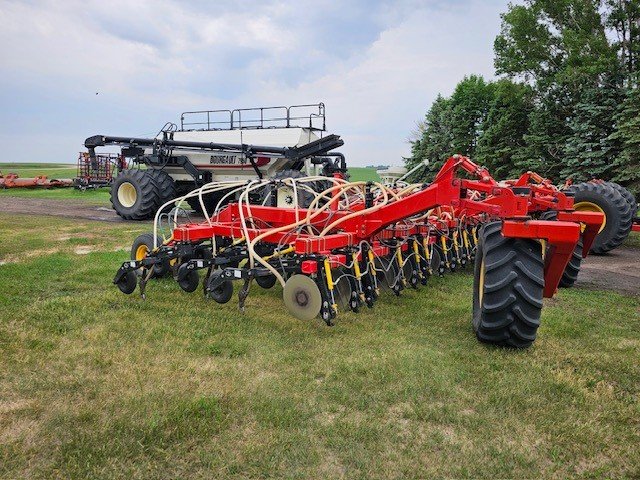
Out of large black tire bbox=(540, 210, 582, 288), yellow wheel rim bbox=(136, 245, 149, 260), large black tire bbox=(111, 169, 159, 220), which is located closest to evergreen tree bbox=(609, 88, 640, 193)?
large black tire bbox=(540, 210, 582, 288)

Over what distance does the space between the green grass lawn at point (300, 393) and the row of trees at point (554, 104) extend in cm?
1206

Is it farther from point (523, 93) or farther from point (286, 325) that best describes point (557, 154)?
point (286, 325)

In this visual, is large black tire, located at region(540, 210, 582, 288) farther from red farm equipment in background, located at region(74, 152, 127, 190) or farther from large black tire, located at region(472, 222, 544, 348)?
red farm equipment in background, located at region(74, 152, 127, 190)

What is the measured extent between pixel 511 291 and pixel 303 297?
155 centimetres

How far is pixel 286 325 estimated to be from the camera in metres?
4.33

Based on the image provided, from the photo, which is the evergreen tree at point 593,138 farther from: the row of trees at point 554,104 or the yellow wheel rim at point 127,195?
the yellow wheel rim at point 127,195

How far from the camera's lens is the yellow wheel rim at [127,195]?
40.4ft

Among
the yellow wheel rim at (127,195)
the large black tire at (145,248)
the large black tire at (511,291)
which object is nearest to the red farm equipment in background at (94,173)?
the yellow wheel rim at (127,195)

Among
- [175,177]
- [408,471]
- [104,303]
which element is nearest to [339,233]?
[104,303]

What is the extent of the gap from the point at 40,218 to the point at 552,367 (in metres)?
12.2

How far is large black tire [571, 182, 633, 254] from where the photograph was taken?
27.8ft

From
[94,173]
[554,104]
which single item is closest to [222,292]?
[554,104]

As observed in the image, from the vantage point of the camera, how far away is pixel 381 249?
4.94 meters

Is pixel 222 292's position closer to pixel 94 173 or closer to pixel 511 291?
pixel 511 291
